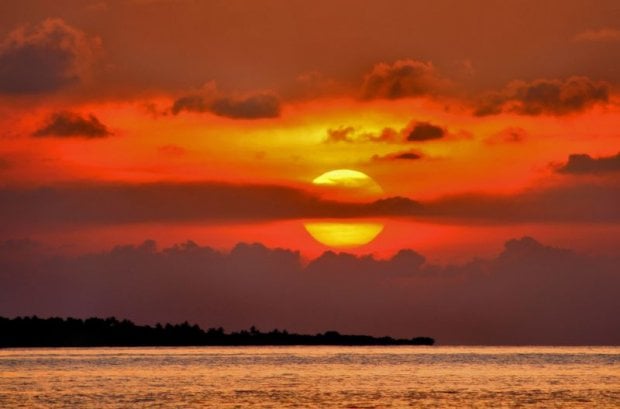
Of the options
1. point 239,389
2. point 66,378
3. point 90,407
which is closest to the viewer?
point 90,407

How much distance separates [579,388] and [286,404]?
33514 mm

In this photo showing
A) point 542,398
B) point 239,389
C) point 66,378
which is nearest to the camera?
point 542,398

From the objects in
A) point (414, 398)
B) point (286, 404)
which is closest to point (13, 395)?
point (286, 404)

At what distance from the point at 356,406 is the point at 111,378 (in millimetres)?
51071

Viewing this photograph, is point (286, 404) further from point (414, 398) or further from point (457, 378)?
point (457, 378)

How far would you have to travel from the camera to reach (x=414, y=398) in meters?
104

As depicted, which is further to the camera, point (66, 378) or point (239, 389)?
point (66, 378)

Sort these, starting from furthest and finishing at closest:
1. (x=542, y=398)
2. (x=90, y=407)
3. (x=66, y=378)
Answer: (x=66, y=378) < (x=542, y=398) < (x=90, y=407)

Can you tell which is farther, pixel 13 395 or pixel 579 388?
pixel 579 388

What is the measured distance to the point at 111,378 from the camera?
5551 inches

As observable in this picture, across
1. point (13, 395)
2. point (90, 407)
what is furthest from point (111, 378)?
point (90, 407)

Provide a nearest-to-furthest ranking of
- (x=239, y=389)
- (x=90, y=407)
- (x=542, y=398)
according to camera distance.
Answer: (x=90, y=407), (x=542, y=398), (x=239, y=389)

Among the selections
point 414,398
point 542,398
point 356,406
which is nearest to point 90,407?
point 356,406

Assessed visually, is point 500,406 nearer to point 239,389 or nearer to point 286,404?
point 286,404
